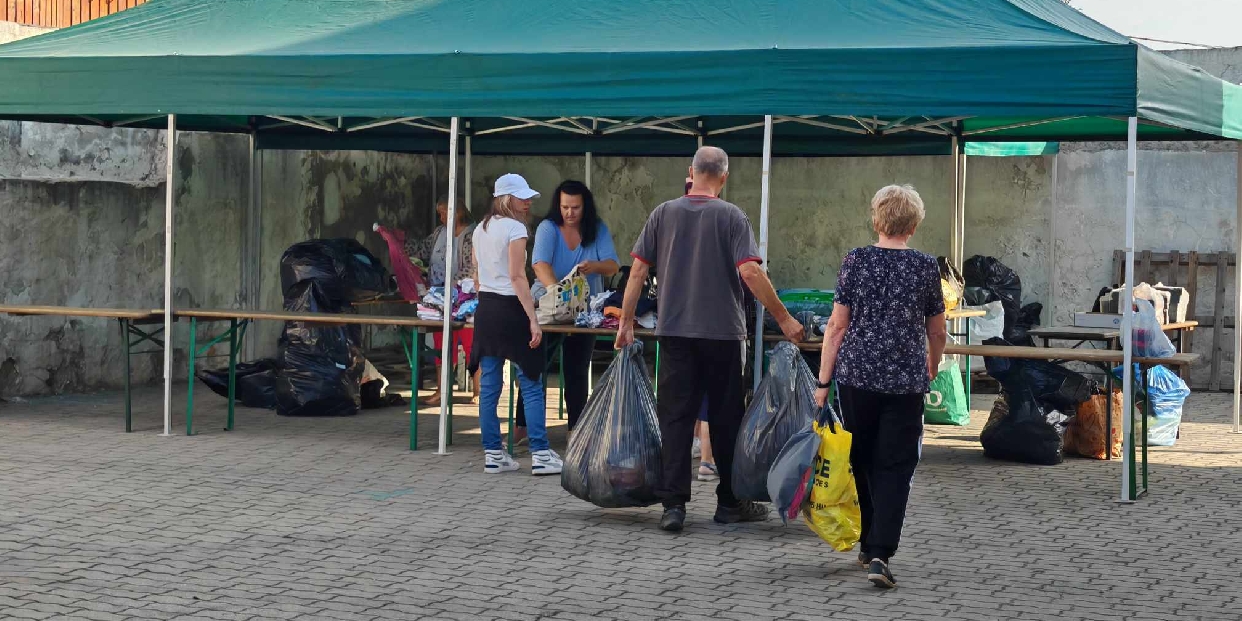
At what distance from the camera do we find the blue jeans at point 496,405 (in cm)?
792

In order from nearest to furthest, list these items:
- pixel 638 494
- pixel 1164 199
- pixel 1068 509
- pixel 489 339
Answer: pixel 638 494
pixel 1068 509
pixel 489 339
pixel 1164 199

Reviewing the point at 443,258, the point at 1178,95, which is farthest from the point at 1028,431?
the point at 443,258

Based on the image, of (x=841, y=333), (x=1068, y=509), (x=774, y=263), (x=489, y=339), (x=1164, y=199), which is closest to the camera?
(x=841, y=333)

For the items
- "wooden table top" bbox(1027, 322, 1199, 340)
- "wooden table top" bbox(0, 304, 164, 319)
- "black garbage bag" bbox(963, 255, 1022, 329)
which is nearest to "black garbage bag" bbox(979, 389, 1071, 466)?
"wooden table top" bbox(1027, 322, 1199, 340)

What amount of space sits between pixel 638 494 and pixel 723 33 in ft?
9.12

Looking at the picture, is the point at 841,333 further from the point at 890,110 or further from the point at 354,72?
the point at 354,72

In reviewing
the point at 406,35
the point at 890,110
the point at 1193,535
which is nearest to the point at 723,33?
the point at 890,110

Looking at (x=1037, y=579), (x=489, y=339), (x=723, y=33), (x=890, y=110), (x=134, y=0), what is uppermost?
(x=134, y=0)

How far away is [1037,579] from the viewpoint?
5789 mm

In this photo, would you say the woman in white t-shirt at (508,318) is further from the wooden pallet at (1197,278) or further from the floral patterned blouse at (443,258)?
the wooden pallet at (1197,278)

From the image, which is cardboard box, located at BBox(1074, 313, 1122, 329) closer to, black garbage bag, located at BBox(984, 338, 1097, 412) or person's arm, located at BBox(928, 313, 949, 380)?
black garbage bag, located at BBox(984, 338, 1097, 412)

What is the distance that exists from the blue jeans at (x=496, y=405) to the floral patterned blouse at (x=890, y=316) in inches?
105

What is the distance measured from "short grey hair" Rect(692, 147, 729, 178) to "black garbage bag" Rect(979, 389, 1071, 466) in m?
3.13

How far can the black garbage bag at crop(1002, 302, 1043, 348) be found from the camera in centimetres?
1297
